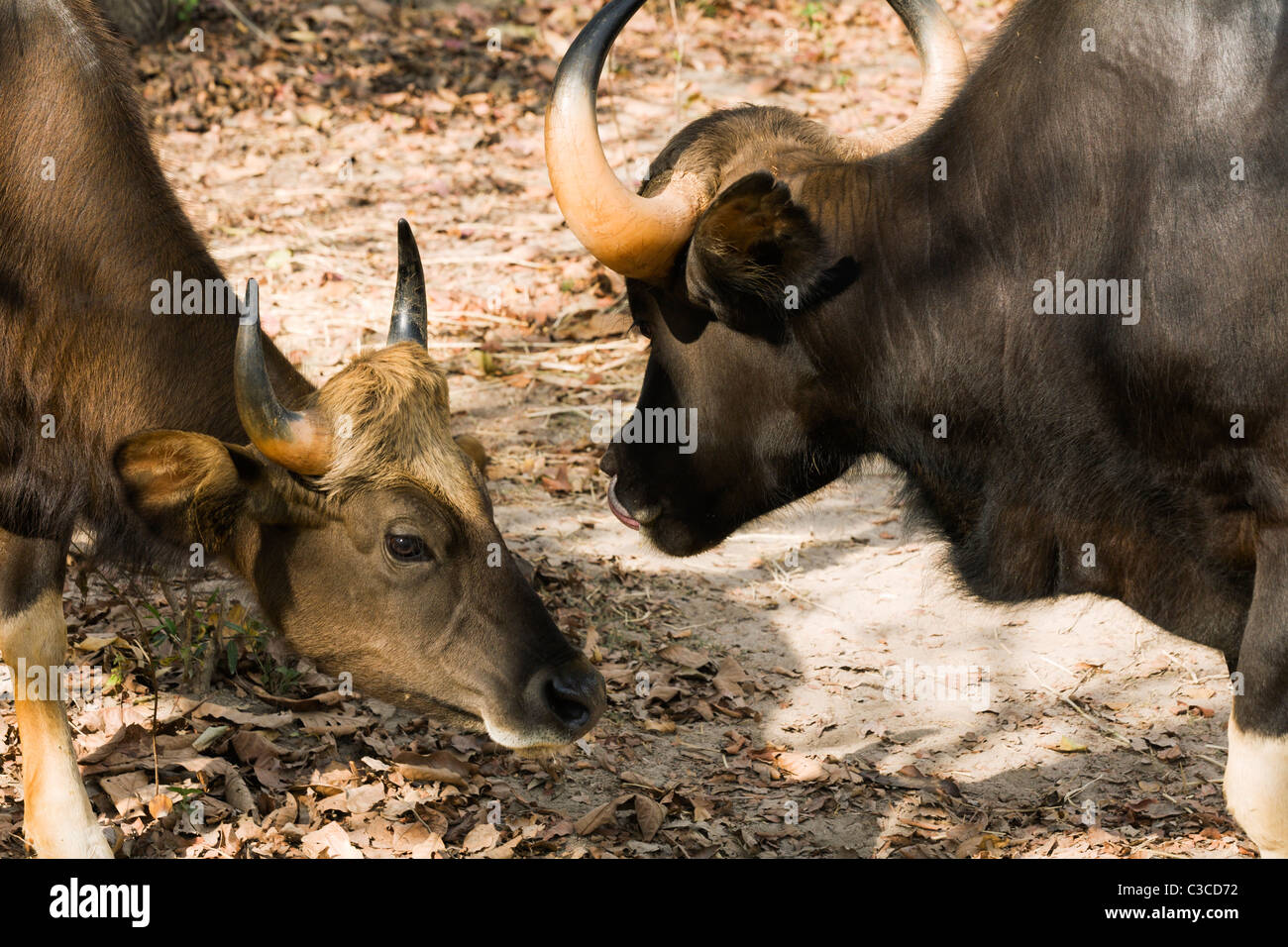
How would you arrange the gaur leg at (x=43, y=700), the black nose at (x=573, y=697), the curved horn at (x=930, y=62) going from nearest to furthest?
the black nose at (x=573, y=697), the gaur leg at (x=43, y=700), the curved horn at (x=930, y=62)

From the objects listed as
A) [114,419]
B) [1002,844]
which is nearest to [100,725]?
[114,419]

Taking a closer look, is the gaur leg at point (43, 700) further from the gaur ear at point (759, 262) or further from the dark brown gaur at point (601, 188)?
the gaur ear at point (759, 262)

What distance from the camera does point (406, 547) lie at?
4.08 metres

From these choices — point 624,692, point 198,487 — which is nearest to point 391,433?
point 198,487

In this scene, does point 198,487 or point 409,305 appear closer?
point 198,487

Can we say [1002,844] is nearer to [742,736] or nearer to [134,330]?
[742,736]

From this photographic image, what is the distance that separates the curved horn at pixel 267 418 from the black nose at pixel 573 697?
93 cm

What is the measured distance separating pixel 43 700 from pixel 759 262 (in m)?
2.83

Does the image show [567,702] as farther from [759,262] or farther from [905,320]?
[905,320]

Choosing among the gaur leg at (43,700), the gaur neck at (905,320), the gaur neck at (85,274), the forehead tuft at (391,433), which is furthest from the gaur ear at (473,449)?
the gaur leg at (43,700)

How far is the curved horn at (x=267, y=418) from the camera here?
378 centimetres

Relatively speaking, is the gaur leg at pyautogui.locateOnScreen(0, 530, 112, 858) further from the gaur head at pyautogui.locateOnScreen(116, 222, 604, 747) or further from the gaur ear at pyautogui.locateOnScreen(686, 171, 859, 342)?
the gaur ear at pyautogui.locateOnScreen(686, 171, 859, 342)

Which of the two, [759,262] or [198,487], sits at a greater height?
[759,262]

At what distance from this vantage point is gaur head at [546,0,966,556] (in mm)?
4129
